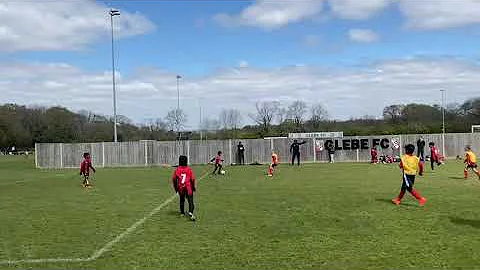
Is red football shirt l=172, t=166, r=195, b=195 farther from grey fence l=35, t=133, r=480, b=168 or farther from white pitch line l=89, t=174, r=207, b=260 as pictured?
grey fence l=35, t=133, r=480, b=168

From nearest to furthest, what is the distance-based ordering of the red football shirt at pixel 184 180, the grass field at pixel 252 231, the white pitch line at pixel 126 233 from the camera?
the grass field at pixel 252 231, the white pitch line at pixel 126 233, the red football shirt at pixel 184 180

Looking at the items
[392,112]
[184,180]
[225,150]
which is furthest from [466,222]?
[392,112]

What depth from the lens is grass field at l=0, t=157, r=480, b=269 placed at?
8.70 meters

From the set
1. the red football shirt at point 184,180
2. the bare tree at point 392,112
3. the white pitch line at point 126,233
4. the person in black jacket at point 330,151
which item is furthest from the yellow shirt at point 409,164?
the bare tree at point 392,112

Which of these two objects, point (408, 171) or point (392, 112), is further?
point (392, 112)

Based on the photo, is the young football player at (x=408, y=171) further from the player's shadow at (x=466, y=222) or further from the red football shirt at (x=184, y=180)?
the red football shirt at (x=184, y=180)

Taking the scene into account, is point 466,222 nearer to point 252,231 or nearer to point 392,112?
point 252,231

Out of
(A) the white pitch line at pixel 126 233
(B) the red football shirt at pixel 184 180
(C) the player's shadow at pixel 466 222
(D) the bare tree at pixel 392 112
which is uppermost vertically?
(D) the bare tree at pixel 392 112

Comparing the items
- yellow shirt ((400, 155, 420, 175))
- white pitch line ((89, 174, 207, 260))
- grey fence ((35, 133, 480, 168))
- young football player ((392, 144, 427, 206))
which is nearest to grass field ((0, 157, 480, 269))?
white pitch line ((89, 174, 207, 260))

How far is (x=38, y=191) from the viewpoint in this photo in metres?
23.2

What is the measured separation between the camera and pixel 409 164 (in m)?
15.5

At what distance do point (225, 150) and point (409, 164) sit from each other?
108ft

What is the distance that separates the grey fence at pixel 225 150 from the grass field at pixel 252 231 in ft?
88.5

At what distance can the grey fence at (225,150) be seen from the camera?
46375mm
